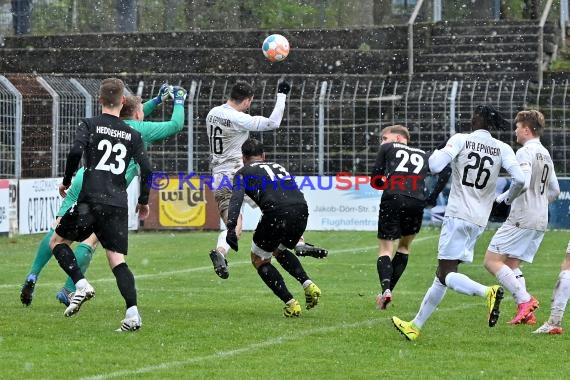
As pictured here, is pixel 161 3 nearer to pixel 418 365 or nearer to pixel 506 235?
pixel 506 235

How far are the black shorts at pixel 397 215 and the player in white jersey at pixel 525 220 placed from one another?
1.33 metres

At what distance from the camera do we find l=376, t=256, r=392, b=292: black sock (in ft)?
38.8

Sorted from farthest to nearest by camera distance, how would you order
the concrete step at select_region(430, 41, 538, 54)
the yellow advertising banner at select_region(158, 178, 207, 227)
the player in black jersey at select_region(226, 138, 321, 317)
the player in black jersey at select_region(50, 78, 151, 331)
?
1. the concrete step at select_region(430, 41, 538, 54)
2. the yellow advertising banner at select_region(158, 178, 207, 227)
3. the player in black jersey at select_region(226, 138, 321, 317)
4. the player in black jersey at select_region(50, 78, 151, 331)

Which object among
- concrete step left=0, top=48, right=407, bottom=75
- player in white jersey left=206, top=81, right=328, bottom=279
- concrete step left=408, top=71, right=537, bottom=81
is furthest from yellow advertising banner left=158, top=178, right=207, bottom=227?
player in white jersey left=206, top=81, right=328, bottom=279

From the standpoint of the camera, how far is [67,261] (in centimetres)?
1012

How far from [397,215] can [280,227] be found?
1655mm

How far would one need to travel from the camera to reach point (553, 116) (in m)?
25.8

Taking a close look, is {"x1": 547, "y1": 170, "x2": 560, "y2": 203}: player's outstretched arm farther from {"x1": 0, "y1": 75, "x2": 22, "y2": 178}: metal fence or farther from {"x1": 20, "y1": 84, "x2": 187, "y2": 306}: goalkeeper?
{"x1": 0, "y1": 75, "x2": 22, "y2": 178}: metal fence

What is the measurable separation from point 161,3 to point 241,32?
91.3 inches

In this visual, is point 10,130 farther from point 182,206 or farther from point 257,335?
point 257,335

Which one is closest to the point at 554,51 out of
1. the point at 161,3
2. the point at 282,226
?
the point at 161,3

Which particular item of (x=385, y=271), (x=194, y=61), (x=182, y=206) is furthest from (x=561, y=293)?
(x=194, y=61)

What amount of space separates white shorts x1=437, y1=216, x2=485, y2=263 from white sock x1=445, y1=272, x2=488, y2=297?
201 mm

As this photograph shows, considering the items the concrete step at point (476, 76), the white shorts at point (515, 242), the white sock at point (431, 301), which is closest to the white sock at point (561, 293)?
the white sock at point (431, 301)
